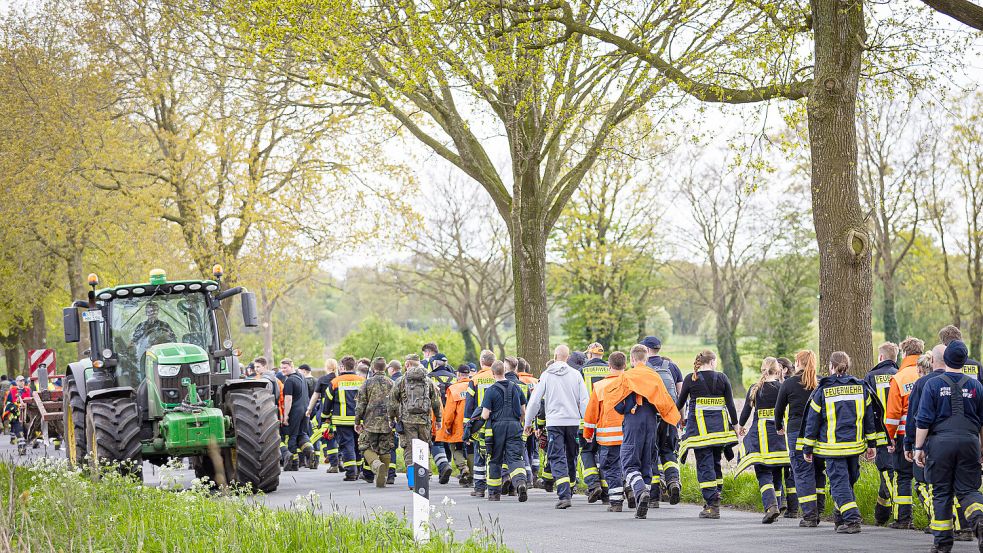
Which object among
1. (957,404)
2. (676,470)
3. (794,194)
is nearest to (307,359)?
(794,194)

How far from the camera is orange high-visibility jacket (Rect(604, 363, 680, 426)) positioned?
13055 mm

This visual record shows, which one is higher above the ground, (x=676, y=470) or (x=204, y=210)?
(x=204, y=210)

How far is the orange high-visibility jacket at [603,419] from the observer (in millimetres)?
13359

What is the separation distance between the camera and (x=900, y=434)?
11.4 metres

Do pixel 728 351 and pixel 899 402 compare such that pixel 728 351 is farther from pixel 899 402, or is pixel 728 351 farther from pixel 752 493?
pixel 899 402

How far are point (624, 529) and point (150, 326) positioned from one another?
24.7 ft

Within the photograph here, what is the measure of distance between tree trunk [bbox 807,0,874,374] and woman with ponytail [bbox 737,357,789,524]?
8.00ft

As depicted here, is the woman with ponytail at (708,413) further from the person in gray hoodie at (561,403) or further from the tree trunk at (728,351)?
the tree trunk at (728,351)

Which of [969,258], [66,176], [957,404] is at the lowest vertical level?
[957,404]

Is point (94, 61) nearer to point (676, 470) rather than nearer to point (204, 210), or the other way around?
point (204, 210)

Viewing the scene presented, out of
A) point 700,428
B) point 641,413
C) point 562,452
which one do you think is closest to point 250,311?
point 562,452

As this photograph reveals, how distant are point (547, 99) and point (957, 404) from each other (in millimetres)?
10707

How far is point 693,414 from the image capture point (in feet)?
43.3

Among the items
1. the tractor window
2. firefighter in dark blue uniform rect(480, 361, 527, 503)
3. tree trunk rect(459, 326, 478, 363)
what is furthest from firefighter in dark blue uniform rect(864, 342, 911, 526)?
tree trunk rect(459, 326, 478, 363)
